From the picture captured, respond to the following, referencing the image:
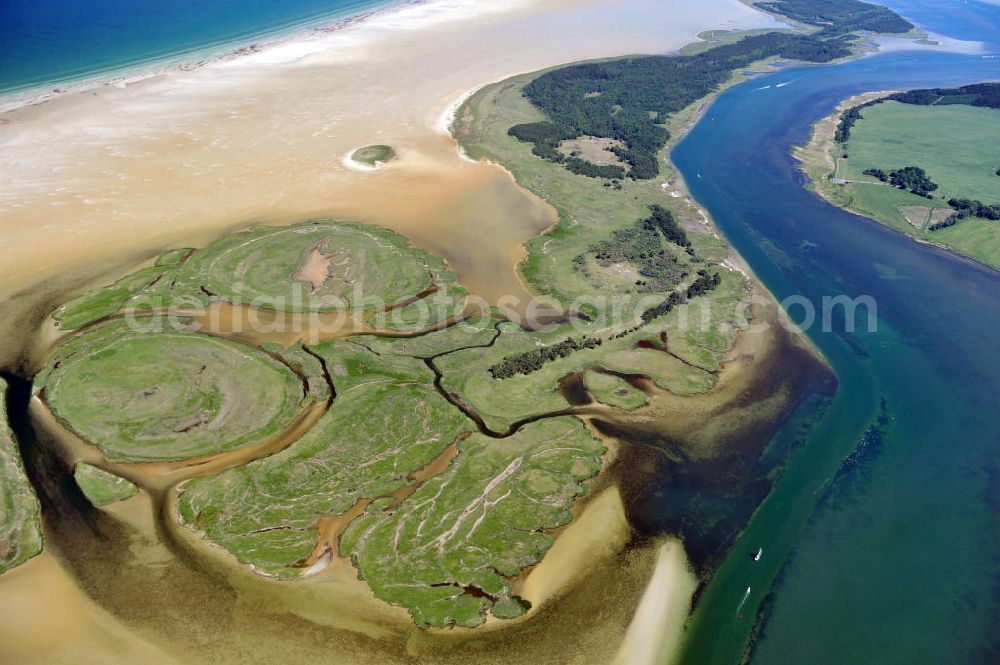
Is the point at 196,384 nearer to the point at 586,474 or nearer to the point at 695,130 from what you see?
the point at 586,474

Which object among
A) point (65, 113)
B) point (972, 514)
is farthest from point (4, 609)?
point (65, 113)

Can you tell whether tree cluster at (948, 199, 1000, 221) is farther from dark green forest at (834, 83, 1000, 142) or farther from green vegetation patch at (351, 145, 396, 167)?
green vegetation patch at (351, 145, 396, 167)

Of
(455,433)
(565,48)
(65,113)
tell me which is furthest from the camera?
(565,48)

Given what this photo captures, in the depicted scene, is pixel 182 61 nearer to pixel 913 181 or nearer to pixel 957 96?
pixel 913 181

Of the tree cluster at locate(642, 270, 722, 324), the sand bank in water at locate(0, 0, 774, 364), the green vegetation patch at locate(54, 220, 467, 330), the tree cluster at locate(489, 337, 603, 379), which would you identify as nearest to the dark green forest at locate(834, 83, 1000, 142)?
the sand bank in water at locate(0, 0, 774, 364)

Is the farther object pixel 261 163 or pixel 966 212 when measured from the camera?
pixel 261 163

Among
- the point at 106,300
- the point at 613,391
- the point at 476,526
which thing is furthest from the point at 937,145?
the point at 106,300

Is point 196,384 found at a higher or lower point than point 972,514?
higher
